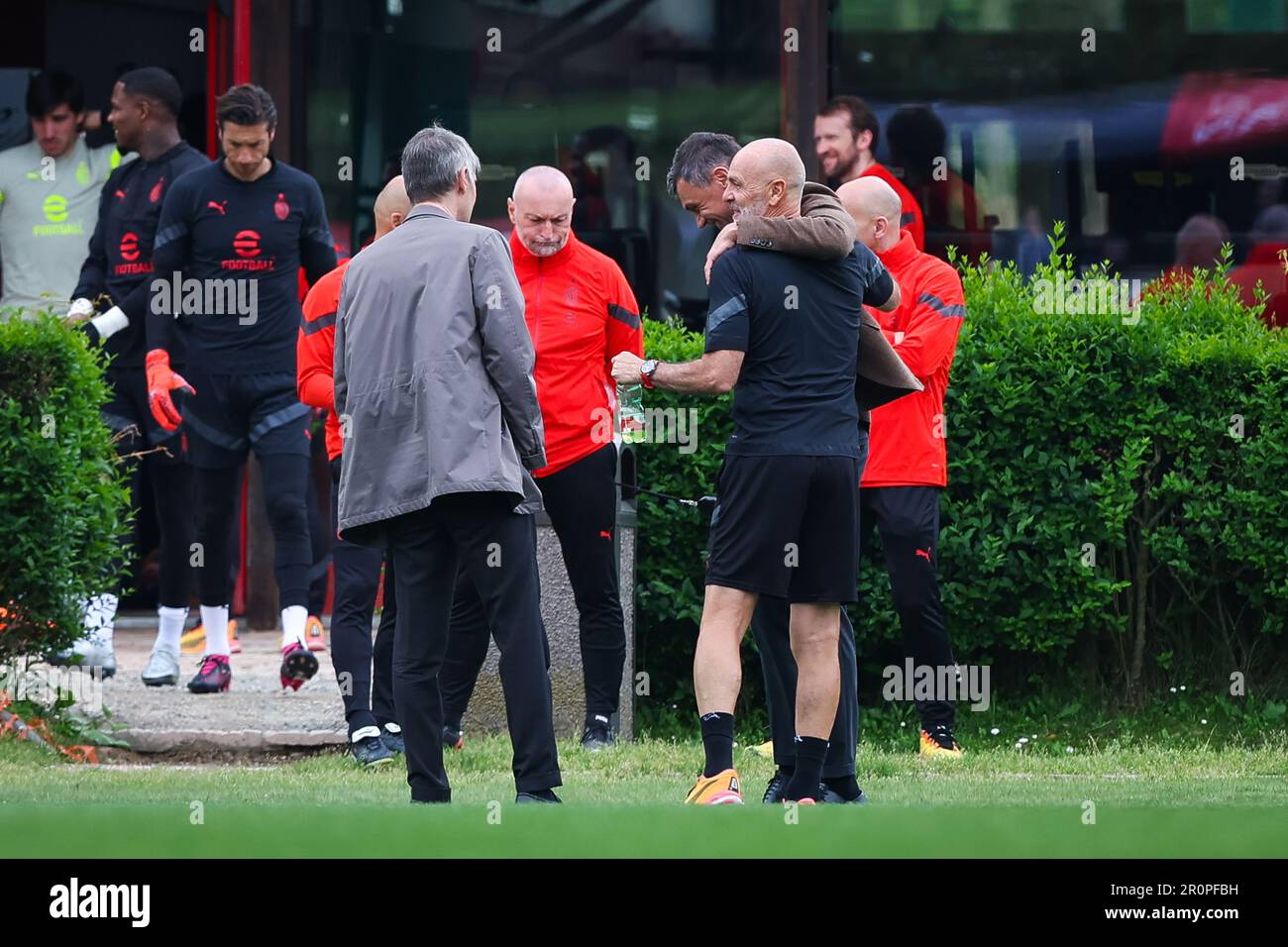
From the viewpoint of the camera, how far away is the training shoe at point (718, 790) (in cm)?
632

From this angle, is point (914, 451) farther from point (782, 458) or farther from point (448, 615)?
point (448, 615)

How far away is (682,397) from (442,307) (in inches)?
105

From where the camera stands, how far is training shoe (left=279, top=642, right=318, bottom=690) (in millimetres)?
8789

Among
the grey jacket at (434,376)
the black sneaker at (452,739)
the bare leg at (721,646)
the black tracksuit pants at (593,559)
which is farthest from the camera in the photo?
the black tracksuit pants at (593,559)

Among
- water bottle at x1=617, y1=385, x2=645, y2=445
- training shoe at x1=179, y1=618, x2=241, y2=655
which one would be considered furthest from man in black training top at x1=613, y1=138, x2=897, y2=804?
training shoe at x1=179, y1=618, x2=241, y2=655

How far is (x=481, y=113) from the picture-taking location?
11.5 metres

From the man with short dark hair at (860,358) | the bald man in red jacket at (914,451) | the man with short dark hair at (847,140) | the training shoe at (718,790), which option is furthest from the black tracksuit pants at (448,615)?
the man with short dark hair at (847,140)

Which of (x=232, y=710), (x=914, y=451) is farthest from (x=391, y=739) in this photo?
(x=914, y=451)

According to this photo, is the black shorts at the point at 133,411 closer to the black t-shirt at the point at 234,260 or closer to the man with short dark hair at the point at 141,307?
the man with short dark hair at the point at 141,307

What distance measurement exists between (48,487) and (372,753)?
171 cm

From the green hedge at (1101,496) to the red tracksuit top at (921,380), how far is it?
50 centimetres

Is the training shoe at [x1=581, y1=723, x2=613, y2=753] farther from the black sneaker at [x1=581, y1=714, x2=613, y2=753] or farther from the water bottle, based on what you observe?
the water bottle
